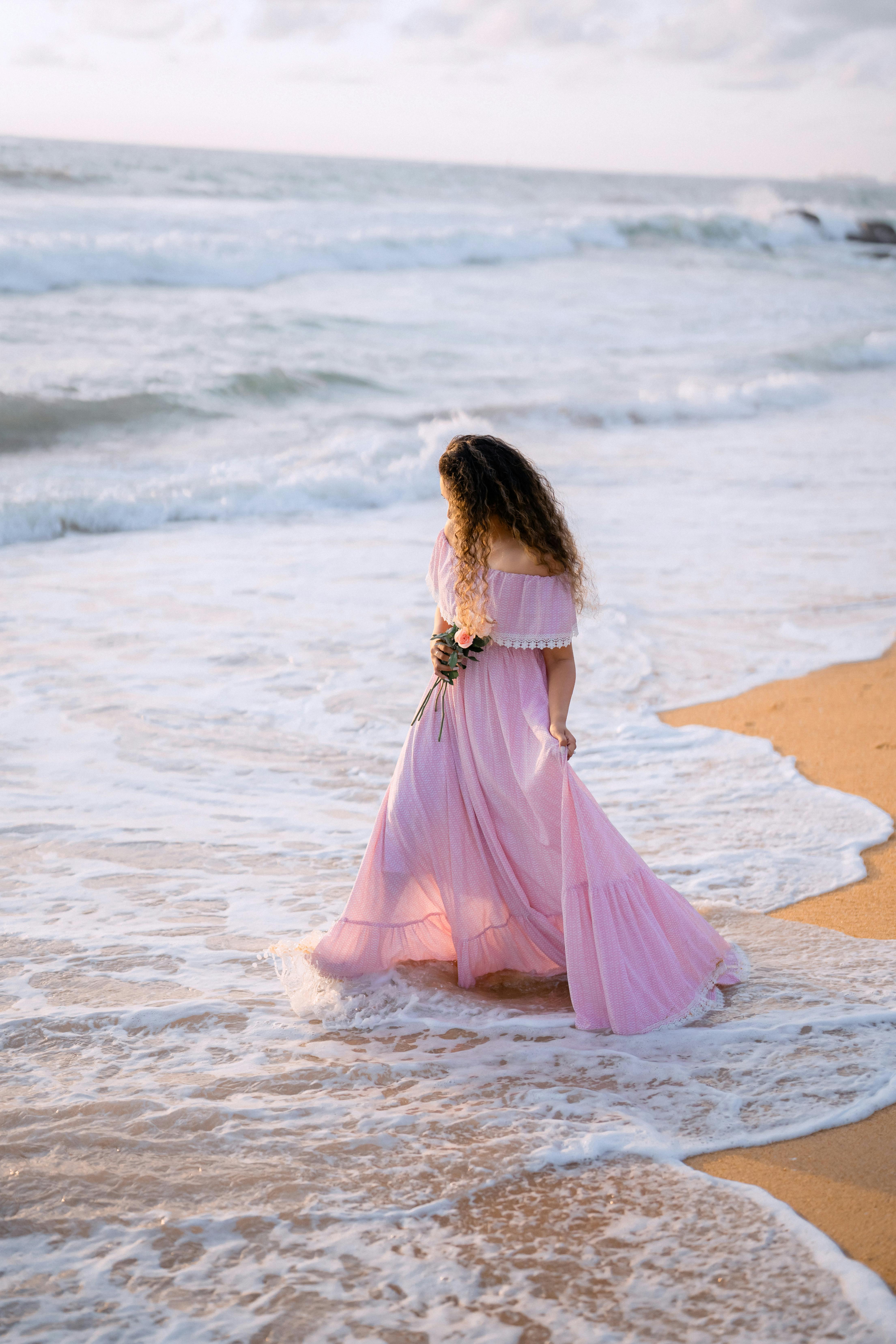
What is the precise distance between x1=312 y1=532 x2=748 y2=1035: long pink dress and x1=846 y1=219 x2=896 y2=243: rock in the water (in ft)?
179

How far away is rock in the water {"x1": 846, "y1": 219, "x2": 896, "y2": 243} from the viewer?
50.7m

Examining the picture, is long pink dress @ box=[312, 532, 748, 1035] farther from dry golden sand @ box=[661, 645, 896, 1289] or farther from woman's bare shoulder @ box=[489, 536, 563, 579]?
dry golden sand @ box=[661, 645, 896, 1289]

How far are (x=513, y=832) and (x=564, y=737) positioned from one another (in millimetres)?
374

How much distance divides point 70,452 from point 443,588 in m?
10.4

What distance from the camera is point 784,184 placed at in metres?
105

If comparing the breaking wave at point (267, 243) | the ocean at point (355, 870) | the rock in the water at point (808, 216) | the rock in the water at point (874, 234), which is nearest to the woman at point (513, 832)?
the ocean at point (355, 870)

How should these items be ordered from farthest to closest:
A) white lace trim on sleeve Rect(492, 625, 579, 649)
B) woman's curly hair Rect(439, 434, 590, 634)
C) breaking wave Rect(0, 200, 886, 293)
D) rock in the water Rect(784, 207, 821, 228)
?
rock in the water Rect(784, 207, 821, 228), breaking wave Rect(0, 200, 886, 293), white lace trim on sleeve Rect(492, 625, 579, 649), woman's curly hair Rect(439, 434, 590, 634)

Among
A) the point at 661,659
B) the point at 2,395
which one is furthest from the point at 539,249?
the point at 661,659

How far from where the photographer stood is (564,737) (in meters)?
3.42

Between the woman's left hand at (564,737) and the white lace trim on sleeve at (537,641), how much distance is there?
0.81 ft

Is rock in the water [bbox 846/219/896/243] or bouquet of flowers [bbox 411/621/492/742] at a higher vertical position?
rock in the water [bbox 846/219/896/243]

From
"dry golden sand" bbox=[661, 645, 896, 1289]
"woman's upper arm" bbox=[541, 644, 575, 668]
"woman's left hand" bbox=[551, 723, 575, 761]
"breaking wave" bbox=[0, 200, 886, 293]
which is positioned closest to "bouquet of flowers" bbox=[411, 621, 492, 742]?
"woman's upper arm" bbox=[541, 644, 575, 668]

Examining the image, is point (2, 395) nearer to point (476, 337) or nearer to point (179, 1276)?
point (476, 337)

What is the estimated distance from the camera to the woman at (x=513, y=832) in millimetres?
3373
